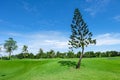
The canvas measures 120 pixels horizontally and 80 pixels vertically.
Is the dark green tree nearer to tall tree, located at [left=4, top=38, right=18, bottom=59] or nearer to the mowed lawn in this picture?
tall tree, located at [left=4, top=38, right=18, bottom=59]

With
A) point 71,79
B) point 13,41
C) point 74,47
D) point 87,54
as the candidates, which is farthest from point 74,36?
point 87,54

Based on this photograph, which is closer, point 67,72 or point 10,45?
point 67,72

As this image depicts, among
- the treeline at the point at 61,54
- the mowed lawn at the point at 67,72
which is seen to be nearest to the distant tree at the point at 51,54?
the treeline at the point at 61,54

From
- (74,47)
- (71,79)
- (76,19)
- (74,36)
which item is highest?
(76,19)

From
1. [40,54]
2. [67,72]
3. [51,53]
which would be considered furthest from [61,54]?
[67,72]

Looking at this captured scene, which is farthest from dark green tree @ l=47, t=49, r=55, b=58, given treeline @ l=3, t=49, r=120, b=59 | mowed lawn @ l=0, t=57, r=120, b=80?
mowed lawn @ l=0, t=57, r=120, b=80

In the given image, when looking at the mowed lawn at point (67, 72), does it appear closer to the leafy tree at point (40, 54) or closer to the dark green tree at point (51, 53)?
the leafy tree at point (40, 54)

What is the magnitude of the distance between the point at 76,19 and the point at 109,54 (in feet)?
355

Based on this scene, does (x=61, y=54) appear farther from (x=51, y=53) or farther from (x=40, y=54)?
(x=40, y=54)

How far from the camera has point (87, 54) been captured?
146250mm

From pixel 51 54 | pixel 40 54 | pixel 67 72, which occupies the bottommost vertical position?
pixel 67 72

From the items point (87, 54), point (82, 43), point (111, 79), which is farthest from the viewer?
point (87, 54)

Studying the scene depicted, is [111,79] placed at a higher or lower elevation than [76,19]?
lower

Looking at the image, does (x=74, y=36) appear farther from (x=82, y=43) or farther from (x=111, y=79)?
(x=111, y=79)
